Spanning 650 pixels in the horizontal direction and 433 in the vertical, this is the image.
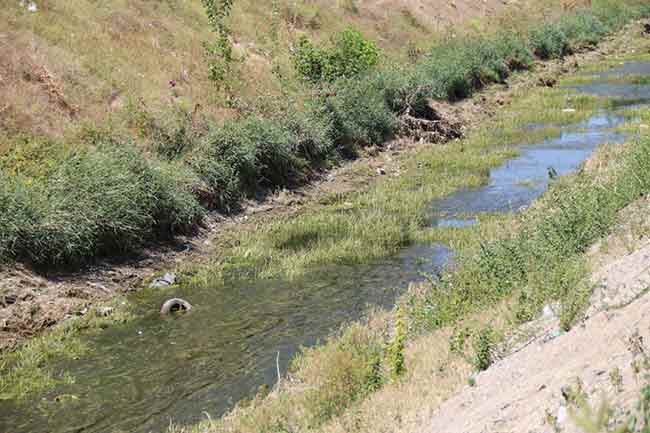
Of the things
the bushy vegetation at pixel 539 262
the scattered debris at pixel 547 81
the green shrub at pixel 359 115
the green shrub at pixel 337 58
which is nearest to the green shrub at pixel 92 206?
the bushy vegetation at pixel 539 262

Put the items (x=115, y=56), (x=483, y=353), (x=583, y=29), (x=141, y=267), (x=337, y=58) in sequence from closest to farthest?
(x=483, y=353) → (x=141, y=267) → (x=115, y=56) → (x=337, y=58) → (x=583, y=29)

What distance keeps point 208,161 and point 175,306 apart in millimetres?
5629

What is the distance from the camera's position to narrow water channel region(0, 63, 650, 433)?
9141mm

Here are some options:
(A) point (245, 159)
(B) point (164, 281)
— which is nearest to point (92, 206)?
(B) point (164, 281)

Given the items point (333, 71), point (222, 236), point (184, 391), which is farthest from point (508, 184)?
point (184, 391)

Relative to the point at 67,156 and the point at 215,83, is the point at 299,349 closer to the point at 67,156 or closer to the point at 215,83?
the point at 67,156

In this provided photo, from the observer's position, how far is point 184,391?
9.55 meters

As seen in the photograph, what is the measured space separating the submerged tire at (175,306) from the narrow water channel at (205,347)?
183 mm

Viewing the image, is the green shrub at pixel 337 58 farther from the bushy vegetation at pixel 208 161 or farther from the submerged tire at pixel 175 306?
the submerged tire at pixel 175 306

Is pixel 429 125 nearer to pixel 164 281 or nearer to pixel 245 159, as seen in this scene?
pixel 245 159

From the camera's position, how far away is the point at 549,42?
41.0 metres

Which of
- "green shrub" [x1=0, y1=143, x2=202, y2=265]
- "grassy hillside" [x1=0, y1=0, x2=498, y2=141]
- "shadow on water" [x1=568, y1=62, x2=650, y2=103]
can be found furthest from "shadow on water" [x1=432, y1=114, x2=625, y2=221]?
"grassy hillside" [x1=0, y1=0, x2=498, y2=141]

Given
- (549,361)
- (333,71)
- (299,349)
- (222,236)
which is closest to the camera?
(549,361)

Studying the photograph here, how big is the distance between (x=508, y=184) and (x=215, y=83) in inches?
328
